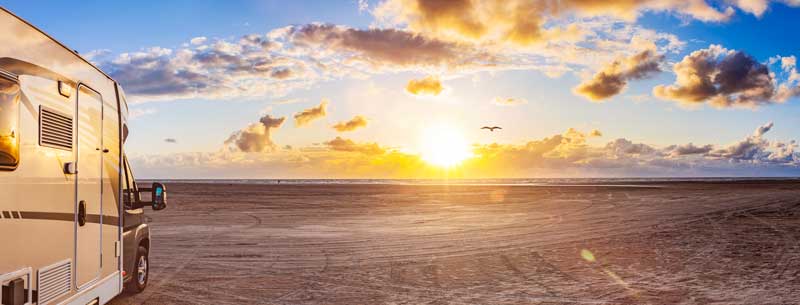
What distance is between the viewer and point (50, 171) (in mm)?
5379

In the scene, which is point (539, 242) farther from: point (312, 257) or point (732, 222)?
point (732, 222)

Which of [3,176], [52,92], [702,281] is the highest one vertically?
[52,92]

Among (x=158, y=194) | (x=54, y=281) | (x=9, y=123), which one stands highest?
(x=9, y=123)

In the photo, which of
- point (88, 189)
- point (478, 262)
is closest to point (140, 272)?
point (88, 189)

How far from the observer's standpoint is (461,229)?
17.7 m

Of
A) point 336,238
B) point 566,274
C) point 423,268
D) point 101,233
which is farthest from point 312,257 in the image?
point 101,233

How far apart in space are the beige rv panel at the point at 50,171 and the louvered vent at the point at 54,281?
0.01 metres

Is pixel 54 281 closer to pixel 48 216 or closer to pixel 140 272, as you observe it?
pixel 48 216

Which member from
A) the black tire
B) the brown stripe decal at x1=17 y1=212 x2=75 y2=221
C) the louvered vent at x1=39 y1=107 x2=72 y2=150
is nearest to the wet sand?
the black tire

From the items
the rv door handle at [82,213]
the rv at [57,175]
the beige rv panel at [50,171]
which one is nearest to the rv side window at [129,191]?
the rv at [57,175]

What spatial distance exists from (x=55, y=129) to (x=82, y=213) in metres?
0.90

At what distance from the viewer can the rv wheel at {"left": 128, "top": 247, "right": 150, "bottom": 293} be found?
8.10 meters

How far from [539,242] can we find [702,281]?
4.91 metres

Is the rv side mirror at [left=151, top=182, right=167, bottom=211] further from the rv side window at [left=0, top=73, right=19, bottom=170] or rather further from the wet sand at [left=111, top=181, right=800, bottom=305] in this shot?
the rv side window at [left=0, top=73, right=19, bottom=170]
